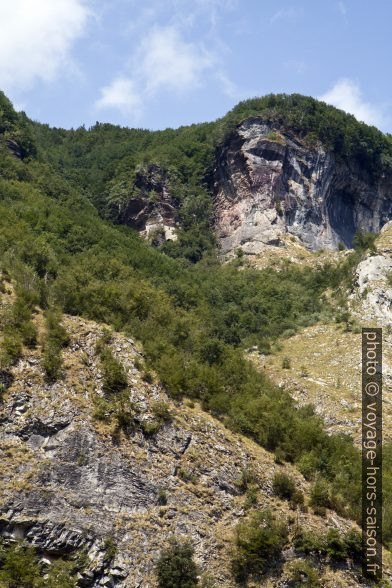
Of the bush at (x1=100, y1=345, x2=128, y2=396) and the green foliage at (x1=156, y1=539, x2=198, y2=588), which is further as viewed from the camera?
the bush at (x1=100, y1=345, x2=128, y2=396)

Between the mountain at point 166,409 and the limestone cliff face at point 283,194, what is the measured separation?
5.34 metres

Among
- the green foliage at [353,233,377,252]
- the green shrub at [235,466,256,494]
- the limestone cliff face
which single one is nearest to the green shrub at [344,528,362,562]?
the green shrub at [235,466,256,494]

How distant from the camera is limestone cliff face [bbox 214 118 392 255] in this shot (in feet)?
246

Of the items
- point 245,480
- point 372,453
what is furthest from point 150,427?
point 372,453

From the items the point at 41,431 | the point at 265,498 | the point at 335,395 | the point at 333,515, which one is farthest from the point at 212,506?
the point at 335,395

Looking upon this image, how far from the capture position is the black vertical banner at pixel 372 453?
26.5 meters

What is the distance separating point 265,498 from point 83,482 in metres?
8.04

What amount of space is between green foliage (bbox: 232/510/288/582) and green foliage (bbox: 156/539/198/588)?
76.9 inches

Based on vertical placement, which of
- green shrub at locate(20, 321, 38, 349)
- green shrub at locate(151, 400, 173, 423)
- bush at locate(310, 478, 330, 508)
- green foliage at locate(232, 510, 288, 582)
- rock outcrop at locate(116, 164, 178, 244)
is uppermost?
rock outcrop at locate(116, 164, 178, 244)

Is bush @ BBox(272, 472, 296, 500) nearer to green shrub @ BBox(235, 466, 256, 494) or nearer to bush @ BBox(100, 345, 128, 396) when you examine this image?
green shrub @ BBox(235, 466, 256, 494)

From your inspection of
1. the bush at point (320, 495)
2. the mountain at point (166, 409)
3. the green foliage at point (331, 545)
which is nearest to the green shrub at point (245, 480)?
the mountain at point (166, 409)

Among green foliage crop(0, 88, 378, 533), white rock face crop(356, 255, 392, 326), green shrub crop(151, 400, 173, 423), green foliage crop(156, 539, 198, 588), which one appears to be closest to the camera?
green foliage crop(156, 539, 198, 588)

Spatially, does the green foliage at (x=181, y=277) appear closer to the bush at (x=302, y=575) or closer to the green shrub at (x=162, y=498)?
the green shrub at (x=162, y=498)

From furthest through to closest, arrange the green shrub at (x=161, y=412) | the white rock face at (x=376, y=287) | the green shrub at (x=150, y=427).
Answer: the white rock face at (x=376, y=287) < the green shrub at (x=161, y=412) < the green shrub at (x=150, y=427)
